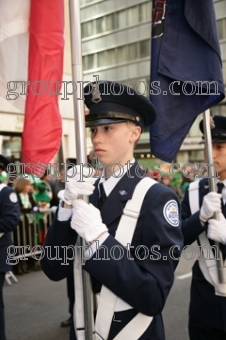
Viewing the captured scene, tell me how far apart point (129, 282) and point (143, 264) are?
4.2 inches

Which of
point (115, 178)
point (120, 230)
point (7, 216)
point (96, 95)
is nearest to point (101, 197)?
point (115, 178)

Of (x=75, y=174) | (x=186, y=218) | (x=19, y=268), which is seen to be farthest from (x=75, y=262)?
(x=19, y=268)

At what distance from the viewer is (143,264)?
1.63m

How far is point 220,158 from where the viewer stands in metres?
2.66

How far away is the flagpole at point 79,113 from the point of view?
1.65 meters

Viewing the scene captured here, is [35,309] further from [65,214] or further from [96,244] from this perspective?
[96,244]

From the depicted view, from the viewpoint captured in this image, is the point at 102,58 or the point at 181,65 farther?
the point at 102,58

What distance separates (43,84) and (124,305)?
1.13 meters

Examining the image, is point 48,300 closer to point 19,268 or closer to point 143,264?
point 19,268

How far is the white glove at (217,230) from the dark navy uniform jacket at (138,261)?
0.66 m

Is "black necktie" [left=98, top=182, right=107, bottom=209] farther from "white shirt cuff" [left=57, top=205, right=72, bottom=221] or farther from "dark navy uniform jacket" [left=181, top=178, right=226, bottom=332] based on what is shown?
"dark navy uniform jacket" [left=181, top=178, right=226, bottom=332]

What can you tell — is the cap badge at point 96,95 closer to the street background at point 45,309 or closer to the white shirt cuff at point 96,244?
the white shirt cuff at point 96,244

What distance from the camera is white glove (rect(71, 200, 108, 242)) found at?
63.2 inches

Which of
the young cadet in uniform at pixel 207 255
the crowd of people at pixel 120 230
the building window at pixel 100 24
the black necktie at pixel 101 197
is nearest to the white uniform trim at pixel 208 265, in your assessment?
the young cadet in uniform at pixel 207 255
